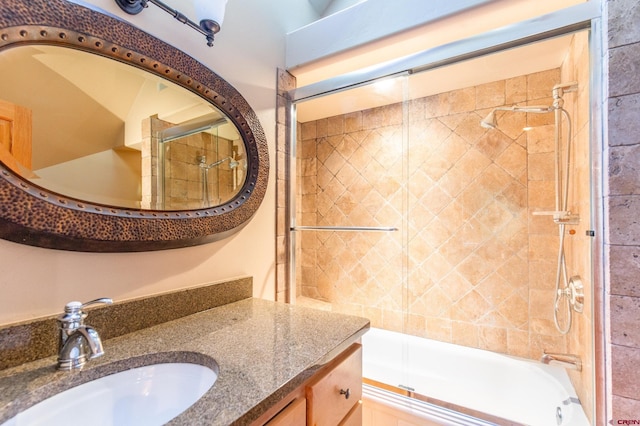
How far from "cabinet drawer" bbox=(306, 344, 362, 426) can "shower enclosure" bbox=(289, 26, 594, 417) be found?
807 mm

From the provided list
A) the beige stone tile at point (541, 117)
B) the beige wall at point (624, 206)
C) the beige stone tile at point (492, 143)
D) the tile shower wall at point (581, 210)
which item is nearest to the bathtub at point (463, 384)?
the tile shower wall at point (581, 210)

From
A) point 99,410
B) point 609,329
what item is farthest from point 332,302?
point 99,410

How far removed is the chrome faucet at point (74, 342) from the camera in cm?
69

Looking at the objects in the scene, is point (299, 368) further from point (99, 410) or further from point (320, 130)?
point (320, 130)

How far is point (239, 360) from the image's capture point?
0.73 meters

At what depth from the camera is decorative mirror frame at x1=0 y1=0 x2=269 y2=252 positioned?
0.71 meters

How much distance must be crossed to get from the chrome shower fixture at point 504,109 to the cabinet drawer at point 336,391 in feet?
5.56

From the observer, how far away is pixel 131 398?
71 cm

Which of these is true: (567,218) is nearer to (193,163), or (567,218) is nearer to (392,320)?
(392,320)

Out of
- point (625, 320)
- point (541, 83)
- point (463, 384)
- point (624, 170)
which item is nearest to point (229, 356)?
point (625, 320)

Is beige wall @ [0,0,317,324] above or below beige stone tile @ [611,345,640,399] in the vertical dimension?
above

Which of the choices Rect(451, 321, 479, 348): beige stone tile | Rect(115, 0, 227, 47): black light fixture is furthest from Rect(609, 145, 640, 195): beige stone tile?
Rect(115, 0, 227, 47): black light fixture

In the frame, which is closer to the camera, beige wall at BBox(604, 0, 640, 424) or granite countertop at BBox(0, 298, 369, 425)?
granite countertop at BBox(0, 298, 369, 425)

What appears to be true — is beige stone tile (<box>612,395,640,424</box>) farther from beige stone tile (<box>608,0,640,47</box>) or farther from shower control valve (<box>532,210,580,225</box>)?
beige stone tile (<box>608,0,640,47</box>)
